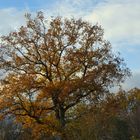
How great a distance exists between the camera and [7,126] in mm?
70625

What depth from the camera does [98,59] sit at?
173 feet

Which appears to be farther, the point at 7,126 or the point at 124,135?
the point at 124,135

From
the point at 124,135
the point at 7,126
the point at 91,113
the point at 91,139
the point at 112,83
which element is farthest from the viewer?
the point at 124,135

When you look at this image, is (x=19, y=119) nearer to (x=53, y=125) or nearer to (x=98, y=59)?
(x=53, y=125)

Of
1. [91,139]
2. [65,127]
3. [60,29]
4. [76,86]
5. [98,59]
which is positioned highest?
[60,29]

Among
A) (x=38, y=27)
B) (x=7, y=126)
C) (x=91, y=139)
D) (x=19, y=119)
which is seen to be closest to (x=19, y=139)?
(x=7, y=126)

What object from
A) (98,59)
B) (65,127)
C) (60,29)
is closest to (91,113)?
(65,127)

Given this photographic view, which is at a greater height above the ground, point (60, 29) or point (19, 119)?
point (60, 29)

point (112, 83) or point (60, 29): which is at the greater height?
point (60, 29)

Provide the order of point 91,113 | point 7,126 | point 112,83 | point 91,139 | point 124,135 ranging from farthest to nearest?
1. point 124,135
2. point 7,126
3. point 112,83
4. point 91,113
5. point 91,139

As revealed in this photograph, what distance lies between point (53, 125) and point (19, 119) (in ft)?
14.0

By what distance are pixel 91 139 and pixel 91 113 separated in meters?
9.03

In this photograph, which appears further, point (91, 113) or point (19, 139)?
point (19, 139)

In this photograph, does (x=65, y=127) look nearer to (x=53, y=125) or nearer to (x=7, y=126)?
(x=53, y=125)
